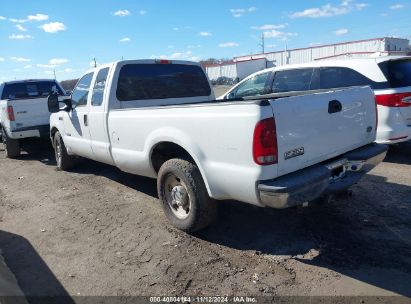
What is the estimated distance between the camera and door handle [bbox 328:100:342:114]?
12.5ft

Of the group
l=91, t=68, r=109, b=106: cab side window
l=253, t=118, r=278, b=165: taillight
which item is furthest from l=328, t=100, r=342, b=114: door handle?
l=91, t=68, r=109, b=106: cab side window

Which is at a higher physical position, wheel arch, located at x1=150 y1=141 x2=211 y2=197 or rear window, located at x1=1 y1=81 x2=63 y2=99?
rear window, located at x1=1 y1=81 x2=63 y2=99

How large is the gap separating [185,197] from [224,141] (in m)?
1.03

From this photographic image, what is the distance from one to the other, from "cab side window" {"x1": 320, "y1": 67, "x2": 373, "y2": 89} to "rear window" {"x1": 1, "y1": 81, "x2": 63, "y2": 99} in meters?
6.98

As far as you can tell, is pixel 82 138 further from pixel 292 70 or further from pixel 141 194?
pixel 292 70

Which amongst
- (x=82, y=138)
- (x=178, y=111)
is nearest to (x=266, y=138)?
(x=178, y=111)

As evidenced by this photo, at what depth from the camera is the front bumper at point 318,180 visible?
328 centimetres

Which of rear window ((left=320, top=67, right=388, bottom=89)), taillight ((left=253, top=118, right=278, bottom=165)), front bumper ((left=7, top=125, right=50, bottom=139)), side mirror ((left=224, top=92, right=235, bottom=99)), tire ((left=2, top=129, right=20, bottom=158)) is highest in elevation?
rear window ((left=320, top=67, right=388, bottom=89))

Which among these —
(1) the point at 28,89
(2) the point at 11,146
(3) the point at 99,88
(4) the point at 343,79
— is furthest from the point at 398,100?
(1) the point at 28,89

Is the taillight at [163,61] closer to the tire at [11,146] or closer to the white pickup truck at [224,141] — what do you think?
the white pickup truck at [224,141]

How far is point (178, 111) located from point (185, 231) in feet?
4.39

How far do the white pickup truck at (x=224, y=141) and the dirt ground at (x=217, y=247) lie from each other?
1.62ft

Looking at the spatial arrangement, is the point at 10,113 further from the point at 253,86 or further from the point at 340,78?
the point at 340,78

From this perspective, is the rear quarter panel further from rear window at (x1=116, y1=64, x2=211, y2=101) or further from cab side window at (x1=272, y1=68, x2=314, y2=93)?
cab side window at (x1=272, y1=68, x2=314, y2=93)
